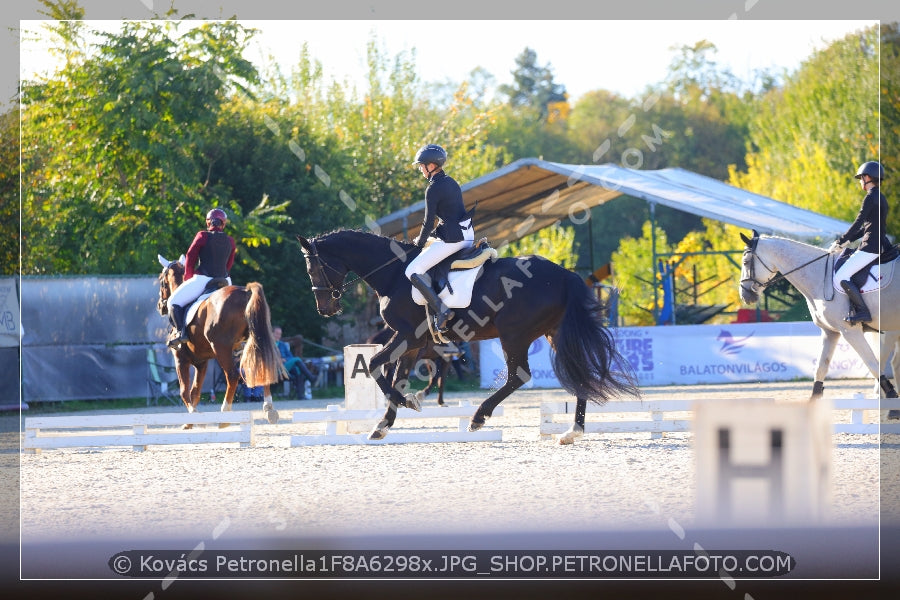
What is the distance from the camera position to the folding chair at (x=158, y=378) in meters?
18.9

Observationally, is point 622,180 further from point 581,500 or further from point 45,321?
point 581,500

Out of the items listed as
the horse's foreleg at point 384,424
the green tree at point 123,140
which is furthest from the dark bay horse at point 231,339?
the green tree at point 123,140

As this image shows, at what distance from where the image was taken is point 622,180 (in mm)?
23703

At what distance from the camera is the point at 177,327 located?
13.0 metres

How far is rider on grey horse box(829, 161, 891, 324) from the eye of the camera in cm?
1176

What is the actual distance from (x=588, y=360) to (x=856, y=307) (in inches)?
147

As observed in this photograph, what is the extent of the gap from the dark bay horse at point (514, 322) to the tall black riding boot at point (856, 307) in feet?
10.4

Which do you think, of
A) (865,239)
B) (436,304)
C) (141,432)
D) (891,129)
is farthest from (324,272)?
(891,129)

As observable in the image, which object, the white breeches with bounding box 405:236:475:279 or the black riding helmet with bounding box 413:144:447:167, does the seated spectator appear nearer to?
the white breeches with bounding box 405:236:475:279

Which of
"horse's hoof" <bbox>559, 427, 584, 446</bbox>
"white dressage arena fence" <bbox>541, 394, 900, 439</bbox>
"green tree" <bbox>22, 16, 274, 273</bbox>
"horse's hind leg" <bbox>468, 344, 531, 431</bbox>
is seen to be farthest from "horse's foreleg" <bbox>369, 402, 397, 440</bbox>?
"green tree" <bbox>22, 16, 274, 273</bbox>

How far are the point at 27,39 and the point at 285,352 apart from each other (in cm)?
821

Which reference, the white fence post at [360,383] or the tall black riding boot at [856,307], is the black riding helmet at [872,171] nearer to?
the tall black riding boot at [856,307]

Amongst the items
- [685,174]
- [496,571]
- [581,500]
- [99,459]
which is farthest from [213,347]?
[685,174]

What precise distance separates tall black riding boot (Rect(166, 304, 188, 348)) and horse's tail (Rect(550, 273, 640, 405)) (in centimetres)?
480
